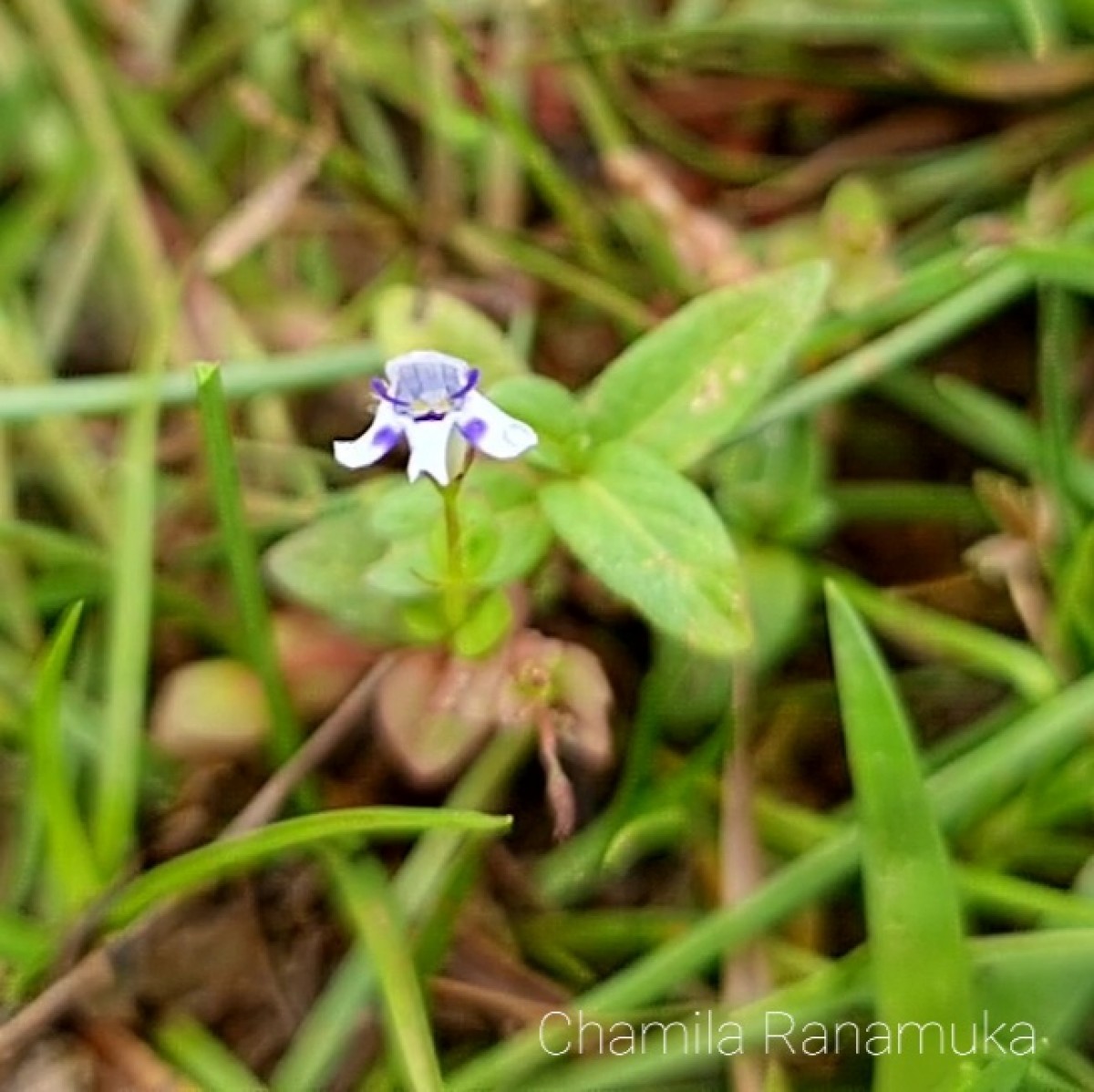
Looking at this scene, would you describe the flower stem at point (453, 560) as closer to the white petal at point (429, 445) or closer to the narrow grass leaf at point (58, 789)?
the white petal at point (429, 445)

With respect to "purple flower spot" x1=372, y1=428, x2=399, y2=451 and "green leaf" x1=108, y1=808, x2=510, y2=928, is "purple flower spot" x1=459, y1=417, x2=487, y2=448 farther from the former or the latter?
"green leaf" x1=108, y1=808, x2=510, y2=928

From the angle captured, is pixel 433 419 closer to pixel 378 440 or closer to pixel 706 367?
pixel 378 440

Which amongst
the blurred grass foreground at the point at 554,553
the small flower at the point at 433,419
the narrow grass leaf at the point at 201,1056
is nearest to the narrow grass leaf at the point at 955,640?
the blurred grass foreground at the point at 554,553

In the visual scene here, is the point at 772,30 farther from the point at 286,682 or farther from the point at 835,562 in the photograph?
the point at 286,682

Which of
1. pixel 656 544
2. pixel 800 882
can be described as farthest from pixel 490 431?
pixel 800 882

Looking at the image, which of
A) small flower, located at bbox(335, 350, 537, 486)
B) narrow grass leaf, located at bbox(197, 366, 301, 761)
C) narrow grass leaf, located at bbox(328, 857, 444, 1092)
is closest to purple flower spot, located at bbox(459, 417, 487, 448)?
small flower, located at bbox(335, 350, 537, 486)

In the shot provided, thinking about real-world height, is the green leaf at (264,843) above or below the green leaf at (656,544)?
below
